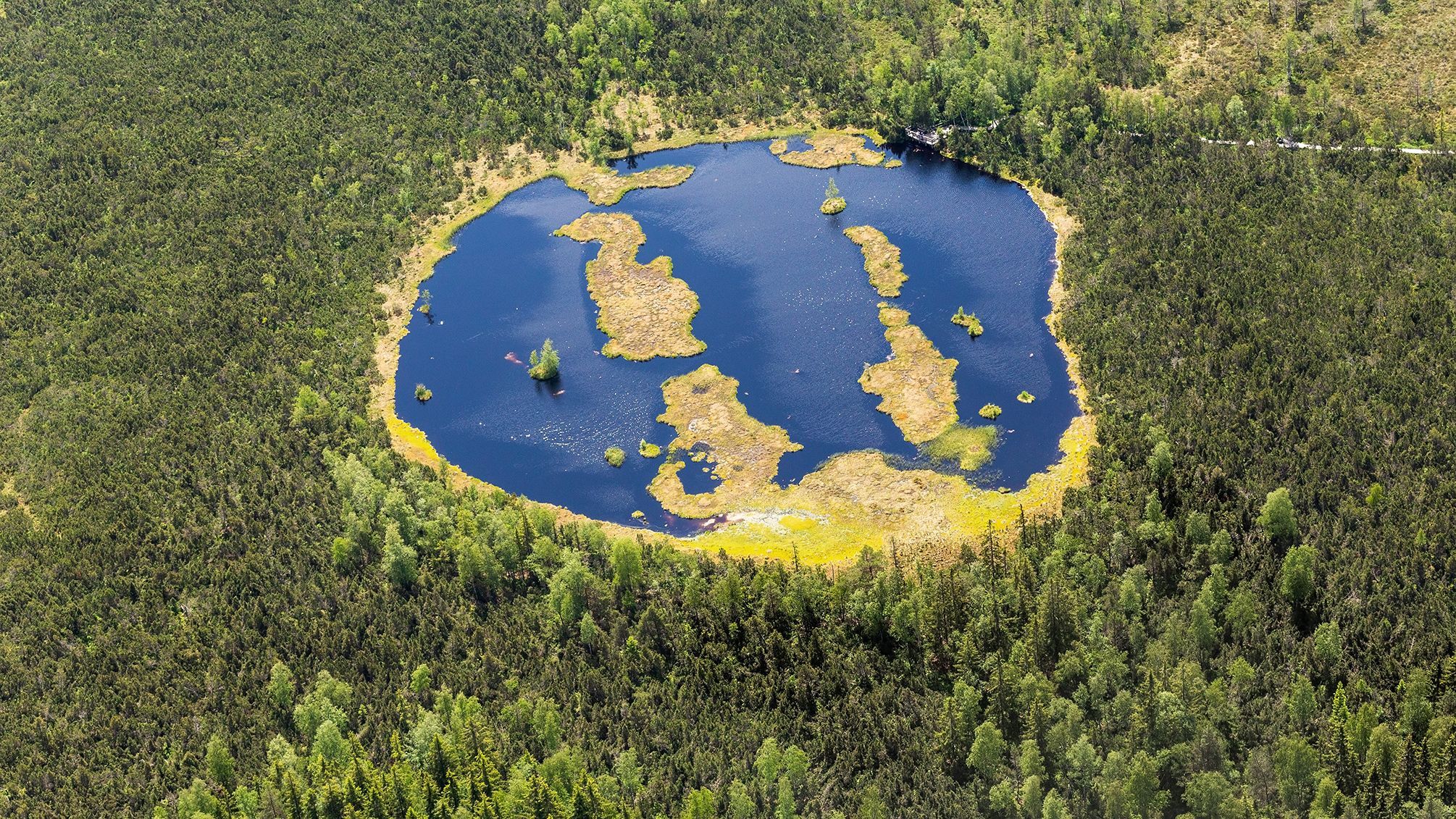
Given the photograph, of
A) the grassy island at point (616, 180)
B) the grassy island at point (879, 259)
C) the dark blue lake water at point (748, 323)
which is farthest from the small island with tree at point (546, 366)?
the grassy island at point (616, 180)

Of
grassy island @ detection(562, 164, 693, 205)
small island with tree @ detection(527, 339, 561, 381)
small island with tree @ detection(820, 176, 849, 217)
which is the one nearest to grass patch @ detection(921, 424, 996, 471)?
small island with tree @ detection(527, 339, 561, 381)

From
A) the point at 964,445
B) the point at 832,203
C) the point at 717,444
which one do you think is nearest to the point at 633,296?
the point at 832,203

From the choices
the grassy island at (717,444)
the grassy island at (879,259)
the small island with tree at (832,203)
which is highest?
the small island with tree at (832,203)

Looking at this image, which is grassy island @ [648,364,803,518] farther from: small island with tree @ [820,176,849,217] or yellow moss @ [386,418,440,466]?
small island with tree @ [820,176,849,217]

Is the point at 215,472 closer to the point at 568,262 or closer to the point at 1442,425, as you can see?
the point at 568,262

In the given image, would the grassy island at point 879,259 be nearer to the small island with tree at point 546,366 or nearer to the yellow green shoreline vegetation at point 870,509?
the yellow green shoreline vegetation at point 870,509

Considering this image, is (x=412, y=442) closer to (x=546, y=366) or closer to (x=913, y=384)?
(x=546, y=366)

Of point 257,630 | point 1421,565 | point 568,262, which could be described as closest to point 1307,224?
point 1421,565
